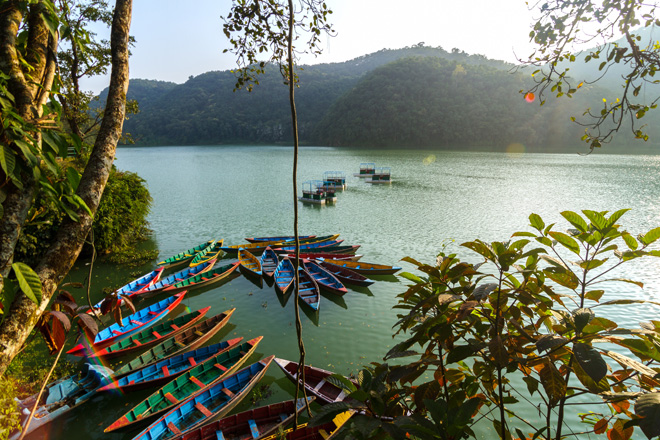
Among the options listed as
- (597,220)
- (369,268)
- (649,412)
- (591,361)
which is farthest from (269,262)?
(649,412)

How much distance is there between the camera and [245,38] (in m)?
4.11

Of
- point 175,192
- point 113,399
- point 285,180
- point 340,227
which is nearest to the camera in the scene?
point 113,399

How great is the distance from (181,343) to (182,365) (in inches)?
43.1

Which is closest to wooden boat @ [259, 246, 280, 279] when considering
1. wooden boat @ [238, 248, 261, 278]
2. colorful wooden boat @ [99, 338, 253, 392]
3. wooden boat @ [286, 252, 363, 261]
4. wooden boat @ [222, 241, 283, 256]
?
wooden boat @ [238, 248, 261, 278]

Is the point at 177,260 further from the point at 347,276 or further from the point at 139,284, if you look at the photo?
the point at 347,276

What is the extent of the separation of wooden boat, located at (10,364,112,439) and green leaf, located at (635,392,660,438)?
9.34 meters

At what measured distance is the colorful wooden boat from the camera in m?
7.86

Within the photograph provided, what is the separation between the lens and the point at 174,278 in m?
14.5

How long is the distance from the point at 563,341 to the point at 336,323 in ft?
33.6

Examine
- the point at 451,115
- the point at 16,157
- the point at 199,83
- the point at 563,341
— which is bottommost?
the point at 563,341

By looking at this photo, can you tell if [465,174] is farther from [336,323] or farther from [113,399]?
[113,399]

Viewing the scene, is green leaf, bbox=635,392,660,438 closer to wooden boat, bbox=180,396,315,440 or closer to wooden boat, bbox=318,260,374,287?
wooden boat, bbox=180,396,315,440

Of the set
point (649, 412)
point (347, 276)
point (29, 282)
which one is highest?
point (29, 282)

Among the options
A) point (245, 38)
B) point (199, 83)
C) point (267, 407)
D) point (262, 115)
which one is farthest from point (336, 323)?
point (199, 83)
